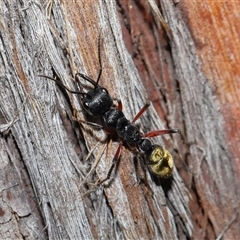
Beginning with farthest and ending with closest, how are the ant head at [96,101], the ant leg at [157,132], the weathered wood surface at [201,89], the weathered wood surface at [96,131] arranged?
the ant leg at [157,132], the weathered wood surface at [201,89], the ant head at [96,101], the weathered wood surface at [96,131]

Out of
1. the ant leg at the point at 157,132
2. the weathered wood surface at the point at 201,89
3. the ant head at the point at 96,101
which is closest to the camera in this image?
the ant head at the point at 96,101

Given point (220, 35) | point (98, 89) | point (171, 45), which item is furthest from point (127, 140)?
point (220, 35)

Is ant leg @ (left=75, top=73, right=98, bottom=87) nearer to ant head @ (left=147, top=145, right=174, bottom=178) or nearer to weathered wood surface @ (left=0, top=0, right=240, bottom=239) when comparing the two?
weathered wood surface @ (left=0, top=0, right=240, bottom=239)

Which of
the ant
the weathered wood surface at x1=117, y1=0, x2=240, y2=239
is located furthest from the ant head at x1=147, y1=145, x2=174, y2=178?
the weathered wood surface at x1=117, y1=0, x2=240, y2=239

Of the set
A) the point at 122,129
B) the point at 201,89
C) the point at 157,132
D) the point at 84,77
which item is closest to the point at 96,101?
the point at 84,77

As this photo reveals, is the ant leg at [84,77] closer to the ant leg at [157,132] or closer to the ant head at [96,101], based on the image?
the ant head at [96,101]

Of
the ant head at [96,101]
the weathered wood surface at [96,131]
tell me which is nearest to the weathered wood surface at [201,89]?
the weathered wood surface at [96,131]

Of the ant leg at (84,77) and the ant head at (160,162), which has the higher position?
the ant leg at (84,77)

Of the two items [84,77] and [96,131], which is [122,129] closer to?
[96,131]
